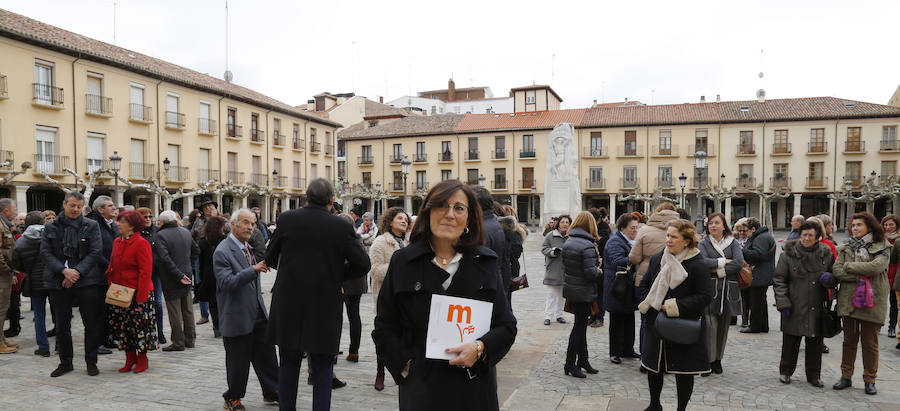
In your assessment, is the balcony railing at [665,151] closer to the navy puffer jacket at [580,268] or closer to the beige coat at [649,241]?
the navy puffer jacket at [580,268]

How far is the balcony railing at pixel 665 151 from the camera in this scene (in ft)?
139


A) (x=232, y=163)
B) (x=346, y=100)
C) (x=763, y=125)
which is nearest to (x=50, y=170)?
(x=232, y=163)

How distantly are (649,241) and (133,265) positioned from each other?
16.5 ft

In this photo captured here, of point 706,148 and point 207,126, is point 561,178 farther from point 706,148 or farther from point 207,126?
point 706,148

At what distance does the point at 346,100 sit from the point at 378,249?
5108 centimetres

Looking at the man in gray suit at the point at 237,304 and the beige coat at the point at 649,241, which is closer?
the man in gray suit at the point at 237,304

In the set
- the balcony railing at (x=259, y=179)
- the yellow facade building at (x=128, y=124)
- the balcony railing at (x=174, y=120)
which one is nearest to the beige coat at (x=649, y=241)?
the yellow facade building at (x=128, y=124)

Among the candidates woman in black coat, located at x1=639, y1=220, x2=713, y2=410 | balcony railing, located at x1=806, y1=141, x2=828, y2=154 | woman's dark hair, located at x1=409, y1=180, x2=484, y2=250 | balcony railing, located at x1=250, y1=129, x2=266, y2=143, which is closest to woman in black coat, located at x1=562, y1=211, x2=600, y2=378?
woman in black coat, located at x1=639, y1=220, x2=713, y2=410

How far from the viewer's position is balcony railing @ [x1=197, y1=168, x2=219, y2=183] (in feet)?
104

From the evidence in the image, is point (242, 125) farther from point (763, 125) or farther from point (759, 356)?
point (763, 125)

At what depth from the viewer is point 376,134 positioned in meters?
49.3

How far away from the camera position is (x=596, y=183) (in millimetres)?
44562

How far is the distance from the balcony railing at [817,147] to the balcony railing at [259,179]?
128 feet

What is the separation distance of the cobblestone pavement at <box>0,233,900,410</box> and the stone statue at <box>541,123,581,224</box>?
40.4 feet
